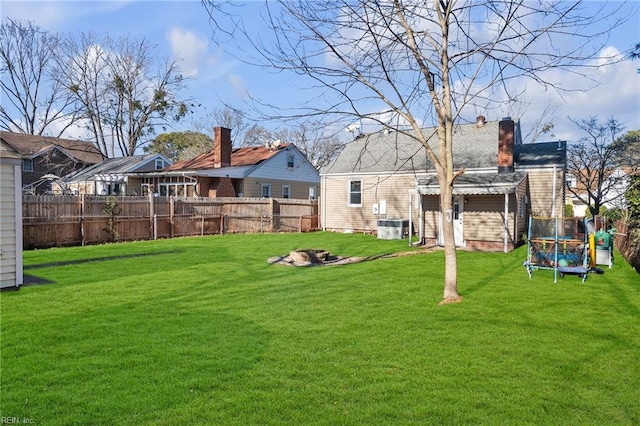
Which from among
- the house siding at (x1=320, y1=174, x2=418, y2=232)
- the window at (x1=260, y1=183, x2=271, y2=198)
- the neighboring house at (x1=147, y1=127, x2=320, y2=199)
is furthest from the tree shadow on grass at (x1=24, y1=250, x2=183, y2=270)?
the window at (x1=260, y1=183, x2=271, y2=198)

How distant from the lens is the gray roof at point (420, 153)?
19.7 m

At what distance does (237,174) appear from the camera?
2748 centimetres

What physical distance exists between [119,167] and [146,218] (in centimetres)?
1482

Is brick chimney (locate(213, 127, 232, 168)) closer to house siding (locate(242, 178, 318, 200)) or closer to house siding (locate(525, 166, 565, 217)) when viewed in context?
house siding (locate(242, 178, 318, 200))

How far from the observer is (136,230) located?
18.5 m

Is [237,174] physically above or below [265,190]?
above

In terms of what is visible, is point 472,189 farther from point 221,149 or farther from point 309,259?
point 221,149

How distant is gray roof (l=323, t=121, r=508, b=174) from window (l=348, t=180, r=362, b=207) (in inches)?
25.3

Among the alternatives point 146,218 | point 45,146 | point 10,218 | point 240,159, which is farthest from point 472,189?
point 45,146

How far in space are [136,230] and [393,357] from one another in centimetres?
1606

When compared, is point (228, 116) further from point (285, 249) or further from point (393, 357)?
point (393, 357)

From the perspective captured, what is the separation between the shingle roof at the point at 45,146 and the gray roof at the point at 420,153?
24.9 meters

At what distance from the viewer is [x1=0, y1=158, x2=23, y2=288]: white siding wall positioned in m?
8.07

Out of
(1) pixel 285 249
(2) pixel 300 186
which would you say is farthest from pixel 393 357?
(2) pixel 300 186
